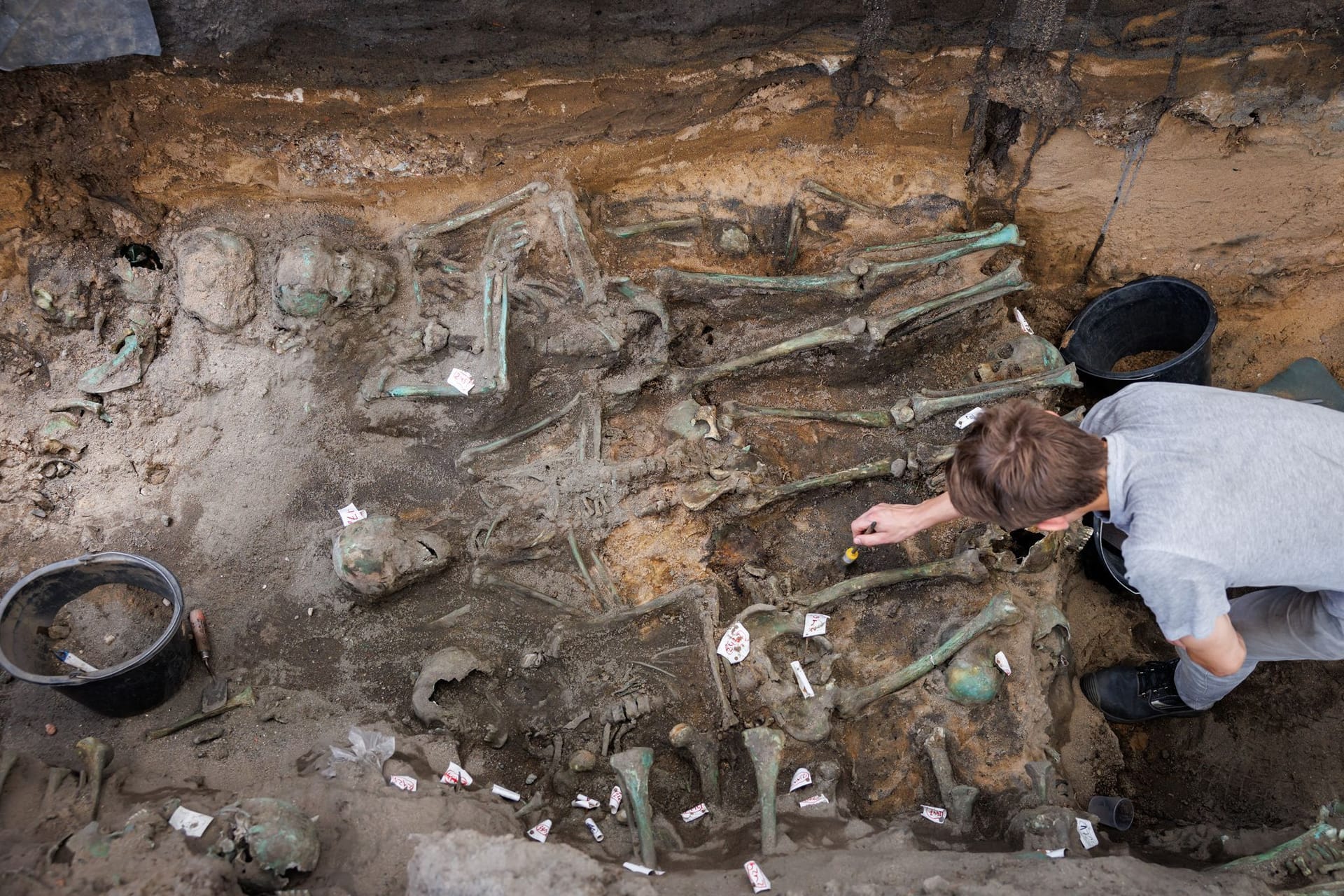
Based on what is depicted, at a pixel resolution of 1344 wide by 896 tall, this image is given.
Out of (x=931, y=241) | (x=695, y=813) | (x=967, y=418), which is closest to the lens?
(x=695, y=813)

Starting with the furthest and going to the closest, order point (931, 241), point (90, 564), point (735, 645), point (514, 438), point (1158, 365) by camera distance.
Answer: point (1158, 365)
point (931, 241)
point (514, 438)
point (735, 645)
point (90, 564)

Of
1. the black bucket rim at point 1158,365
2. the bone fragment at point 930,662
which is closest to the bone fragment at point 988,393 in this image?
the black bucket rim at point 1158,365

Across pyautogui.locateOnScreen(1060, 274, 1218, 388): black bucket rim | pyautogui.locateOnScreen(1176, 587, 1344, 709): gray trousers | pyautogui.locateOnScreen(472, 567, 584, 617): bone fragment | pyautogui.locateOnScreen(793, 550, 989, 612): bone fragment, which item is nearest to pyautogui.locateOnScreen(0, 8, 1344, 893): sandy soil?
pyautogui.locateOnScreen(472, 567, 584, 617): bone fragment

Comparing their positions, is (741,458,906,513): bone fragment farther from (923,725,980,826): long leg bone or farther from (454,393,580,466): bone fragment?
(923,725,980,826): long leg bone

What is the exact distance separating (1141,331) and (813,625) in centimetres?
278

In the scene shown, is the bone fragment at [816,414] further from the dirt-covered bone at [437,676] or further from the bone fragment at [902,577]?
the dirt-covered bone at [437,676]

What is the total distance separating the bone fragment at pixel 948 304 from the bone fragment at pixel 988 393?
14.5 inches

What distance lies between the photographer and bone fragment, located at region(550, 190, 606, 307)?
4.34 meters

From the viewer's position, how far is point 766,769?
11.7 feet

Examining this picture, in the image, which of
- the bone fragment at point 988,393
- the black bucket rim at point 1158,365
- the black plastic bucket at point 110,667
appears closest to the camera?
the black plastic bucket at point 110,667

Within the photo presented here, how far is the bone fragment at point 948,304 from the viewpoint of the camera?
438 centimetres

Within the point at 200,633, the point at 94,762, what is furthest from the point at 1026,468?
the point at 94,762

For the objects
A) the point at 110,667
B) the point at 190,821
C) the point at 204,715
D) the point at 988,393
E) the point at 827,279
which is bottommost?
the point at 204,715

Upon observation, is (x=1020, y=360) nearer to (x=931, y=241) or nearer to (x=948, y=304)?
(x=948, y=304)
